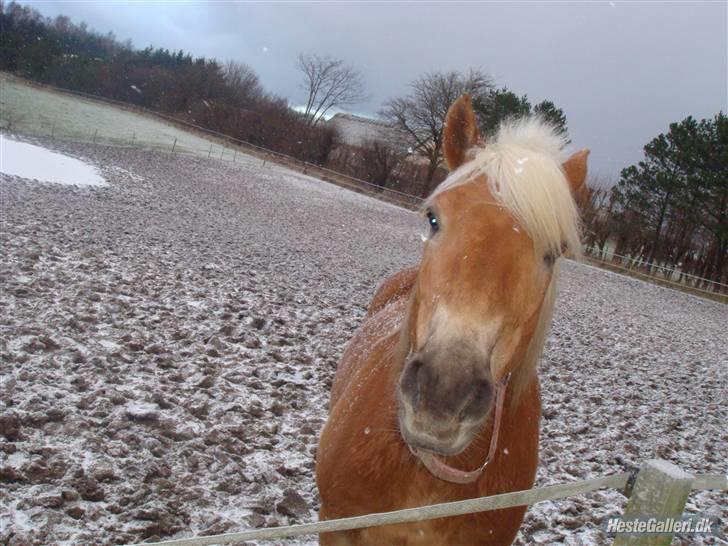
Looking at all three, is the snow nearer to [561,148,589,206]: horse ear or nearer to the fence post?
[561,148,589,206]: horse ear

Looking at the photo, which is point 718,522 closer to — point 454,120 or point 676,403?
point 676,403

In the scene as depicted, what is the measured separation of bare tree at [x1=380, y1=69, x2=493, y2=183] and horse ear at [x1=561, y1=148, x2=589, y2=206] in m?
34.7

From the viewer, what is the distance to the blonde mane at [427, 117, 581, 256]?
1.75 metres

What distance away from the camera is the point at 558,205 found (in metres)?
1.83

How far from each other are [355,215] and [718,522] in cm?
1912

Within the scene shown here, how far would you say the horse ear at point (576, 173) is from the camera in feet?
7.11

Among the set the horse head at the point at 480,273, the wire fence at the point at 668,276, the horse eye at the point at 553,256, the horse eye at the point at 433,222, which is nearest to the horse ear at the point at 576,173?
the horse head at the point at 480,273

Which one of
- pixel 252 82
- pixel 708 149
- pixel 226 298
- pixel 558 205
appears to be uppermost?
pixel 252 82

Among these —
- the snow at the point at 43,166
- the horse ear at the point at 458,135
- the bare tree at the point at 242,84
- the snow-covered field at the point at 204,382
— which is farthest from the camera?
the bare tree at the point at 242,84

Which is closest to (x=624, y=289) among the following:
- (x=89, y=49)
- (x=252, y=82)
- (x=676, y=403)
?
(x=676, y=403)

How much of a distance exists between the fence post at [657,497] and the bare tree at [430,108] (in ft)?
117

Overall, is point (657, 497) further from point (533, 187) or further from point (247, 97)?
point (247, 97)

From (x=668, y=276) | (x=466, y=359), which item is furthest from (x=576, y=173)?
(x=668, y=276)

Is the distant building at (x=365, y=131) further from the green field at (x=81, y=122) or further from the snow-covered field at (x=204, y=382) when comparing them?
the snow-covered field at (x=204, y=382)
